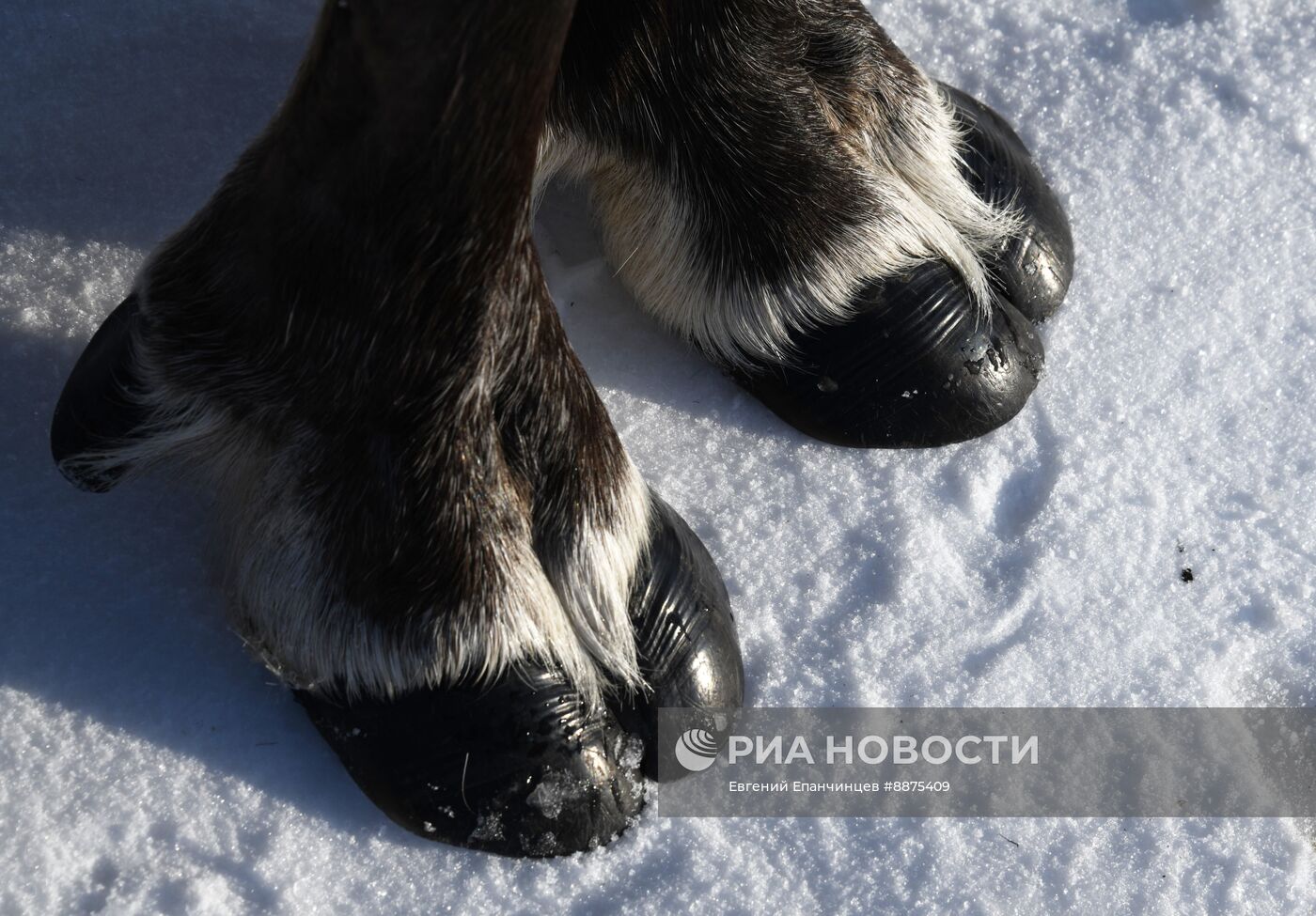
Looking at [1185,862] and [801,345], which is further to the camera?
[801,345]

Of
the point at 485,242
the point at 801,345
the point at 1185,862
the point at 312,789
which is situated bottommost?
the point at 312,789

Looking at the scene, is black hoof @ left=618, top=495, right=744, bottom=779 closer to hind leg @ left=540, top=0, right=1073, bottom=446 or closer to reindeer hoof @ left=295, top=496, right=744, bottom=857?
reindeer hoof @ left=295, top=496, right=744, bottom=857

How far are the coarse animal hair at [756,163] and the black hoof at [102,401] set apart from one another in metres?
0.45

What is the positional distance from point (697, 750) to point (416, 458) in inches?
15.5

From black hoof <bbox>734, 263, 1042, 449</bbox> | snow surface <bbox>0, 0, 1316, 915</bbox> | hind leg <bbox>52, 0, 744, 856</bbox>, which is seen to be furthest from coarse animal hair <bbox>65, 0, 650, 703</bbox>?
black hoof <bbox>734, 263, 1042, 449</bbox>

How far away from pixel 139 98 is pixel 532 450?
0.82 metres

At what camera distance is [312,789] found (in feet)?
3.79

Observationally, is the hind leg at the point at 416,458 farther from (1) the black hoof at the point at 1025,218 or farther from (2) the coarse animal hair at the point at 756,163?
(1) the black hoof at the point at 1025,218

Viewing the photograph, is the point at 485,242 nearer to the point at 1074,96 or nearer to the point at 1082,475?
the point at 1082,475

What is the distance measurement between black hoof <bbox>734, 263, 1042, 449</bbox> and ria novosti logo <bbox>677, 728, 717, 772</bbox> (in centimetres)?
38

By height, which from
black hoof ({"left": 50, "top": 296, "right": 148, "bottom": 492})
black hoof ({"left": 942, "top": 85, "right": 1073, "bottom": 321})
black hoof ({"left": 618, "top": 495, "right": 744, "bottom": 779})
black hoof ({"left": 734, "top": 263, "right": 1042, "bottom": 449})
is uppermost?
black hoof ({"left": 942, "top": 85, "right": 1073, "bottom": 321})

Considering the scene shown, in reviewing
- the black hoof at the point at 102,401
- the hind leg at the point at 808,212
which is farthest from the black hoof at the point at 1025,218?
the black hoof at the point at 102,401

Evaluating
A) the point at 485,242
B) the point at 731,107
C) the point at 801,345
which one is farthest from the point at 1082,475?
the point at 485,242

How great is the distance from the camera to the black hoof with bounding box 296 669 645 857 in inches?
42.3
